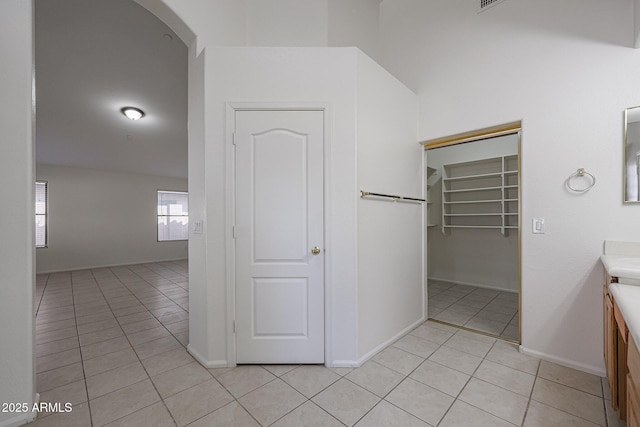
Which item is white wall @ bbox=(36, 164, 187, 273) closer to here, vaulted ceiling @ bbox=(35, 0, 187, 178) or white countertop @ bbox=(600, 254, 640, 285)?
vaulted ceiling @ bbox=(35, 0, 187, 178)

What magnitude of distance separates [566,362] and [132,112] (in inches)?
243

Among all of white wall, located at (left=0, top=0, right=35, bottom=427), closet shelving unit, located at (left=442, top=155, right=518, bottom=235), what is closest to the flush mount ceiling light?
white wall, located at (left=0, top=0, right=35, bottom=427)

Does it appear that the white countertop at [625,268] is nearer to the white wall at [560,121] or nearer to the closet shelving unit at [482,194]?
the white wall at [560,121]

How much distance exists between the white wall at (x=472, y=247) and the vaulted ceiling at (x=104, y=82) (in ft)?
13.3

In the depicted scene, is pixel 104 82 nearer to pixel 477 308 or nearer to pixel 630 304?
pixel 630 304

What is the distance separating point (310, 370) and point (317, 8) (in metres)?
3.33

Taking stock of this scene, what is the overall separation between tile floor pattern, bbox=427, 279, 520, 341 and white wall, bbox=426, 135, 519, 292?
0.78ft

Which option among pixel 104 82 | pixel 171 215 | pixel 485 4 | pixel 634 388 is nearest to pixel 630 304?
pixel 634 388

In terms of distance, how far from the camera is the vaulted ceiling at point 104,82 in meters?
2.63

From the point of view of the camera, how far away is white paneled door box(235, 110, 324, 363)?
6.70ft

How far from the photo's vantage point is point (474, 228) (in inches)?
173

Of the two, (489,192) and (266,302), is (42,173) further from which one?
(489,192)

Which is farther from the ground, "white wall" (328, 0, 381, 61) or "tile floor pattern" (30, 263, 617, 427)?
"white wall" (328, 0, 381, 61)

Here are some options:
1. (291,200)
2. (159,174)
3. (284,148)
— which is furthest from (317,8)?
(159,174)
